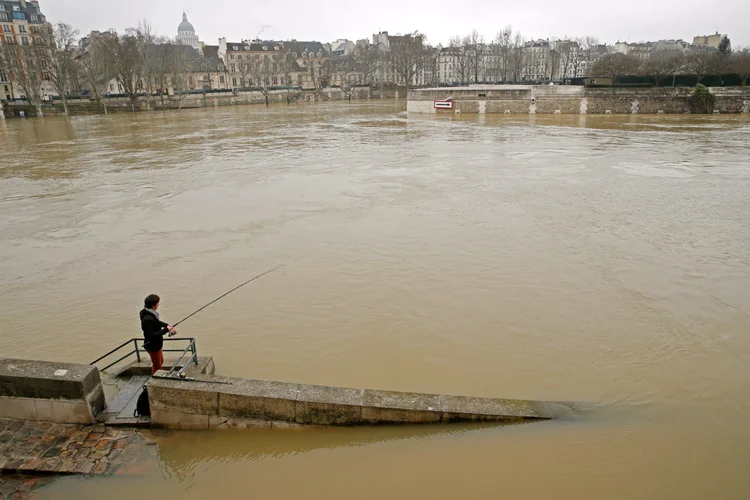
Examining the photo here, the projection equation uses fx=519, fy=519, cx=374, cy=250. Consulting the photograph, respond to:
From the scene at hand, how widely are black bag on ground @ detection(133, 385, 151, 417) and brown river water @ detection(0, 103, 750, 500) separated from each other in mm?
428

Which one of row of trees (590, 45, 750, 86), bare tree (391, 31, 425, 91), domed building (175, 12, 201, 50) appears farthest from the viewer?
domed building (175, 12, 201, 50)

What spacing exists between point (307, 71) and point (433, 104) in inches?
2960

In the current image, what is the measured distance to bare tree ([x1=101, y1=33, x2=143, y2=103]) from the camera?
2645 inches

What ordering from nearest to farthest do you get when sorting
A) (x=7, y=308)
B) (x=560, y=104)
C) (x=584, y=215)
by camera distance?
(x=7, y=308)
(x=584, y=215)
(x=560, y=104)

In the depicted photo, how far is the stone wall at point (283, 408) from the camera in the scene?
17.6 ft

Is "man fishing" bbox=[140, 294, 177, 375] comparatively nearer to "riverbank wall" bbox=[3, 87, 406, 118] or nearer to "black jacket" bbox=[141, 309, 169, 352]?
"black jacket" bbox=[141, 309, 169, 352]

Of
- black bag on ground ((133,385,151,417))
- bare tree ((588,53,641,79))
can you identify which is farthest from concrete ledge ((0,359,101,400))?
bare tree ((588,53,641,79))

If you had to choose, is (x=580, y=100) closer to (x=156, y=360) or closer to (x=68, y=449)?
(x=156, y=360)

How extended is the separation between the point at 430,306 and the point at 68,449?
5237 millimetres

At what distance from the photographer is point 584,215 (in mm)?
13508

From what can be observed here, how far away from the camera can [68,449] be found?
200 inches

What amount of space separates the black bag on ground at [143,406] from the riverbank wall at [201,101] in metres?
67.2

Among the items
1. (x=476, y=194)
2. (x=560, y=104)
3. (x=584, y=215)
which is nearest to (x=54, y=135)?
(x=476, y=194)

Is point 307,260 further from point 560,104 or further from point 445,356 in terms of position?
point 560,104
